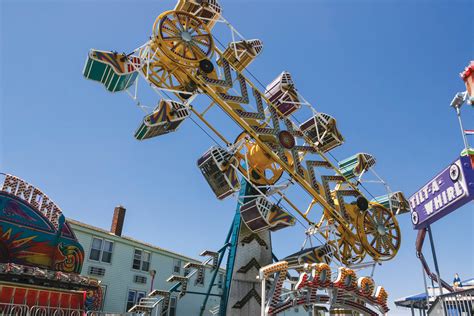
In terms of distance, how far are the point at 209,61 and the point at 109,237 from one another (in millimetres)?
13208

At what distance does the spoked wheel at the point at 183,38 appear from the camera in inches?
628

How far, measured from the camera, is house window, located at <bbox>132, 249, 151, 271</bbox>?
2550 centimetres

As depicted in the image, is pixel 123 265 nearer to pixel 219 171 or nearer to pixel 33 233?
pixel 33 233

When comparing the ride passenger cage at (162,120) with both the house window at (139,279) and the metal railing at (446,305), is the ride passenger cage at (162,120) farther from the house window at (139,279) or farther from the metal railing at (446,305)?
the house window at (139,279)

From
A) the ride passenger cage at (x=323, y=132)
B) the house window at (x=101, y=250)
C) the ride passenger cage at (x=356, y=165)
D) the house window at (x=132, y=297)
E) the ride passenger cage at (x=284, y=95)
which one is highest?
the ride passenger cage at (x=284, y=95)

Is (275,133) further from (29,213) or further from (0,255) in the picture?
(0,255)

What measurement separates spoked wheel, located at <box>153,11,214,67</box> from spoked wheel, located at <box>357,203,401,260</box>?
11.7 meters

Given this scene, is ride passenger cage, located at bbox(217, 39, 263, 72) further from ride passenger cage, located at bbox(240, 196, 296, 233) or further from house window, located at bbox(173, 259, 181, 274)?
house window, located at bbox(173, 259, 181, 274)

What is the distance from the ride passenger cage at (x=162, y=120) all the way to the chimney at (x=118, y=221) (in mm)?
11247

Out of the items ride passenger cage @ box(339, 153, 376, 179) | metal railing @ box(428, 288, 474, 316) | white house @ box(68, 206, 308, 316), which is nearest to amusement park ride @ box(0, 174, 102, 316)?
white house @ box(68, 206, 308, 316)

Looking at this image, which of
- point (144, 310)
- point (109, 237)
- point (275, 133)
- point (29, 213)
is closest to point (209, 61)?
point (275, 133)

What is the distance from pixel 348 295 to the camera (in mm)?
14789

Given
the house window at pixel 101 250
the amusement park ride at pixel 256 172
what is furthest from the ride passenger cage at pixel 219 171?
the house window at pixel 101 250

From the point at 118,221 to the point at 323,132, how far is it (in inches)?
566
